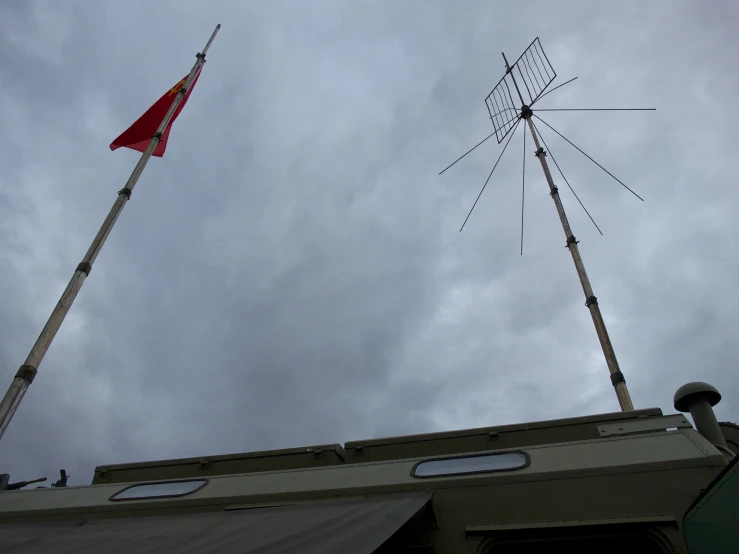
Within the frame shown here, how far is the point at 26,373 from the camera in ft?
21.5

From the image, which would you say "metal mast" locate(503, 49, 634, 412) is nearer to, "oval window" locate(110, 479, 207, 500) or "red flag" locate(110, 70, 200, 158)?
"oval window" locate(110, 479, 207, 500)

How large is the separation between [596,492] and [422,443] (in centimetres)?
197

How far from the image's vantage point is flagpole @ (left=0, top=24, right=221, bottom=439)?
6387mm

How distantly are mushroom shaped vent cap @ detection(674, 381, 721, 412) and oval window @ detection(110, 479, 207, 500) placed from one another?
4607 millimetres

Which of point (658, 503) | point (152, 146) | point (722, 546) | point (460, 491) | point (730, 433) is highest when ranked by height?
point (152, 146)

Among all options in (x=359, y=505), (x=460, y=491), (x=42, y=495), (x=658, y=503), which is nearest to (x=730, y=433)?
(x=658, y=503)

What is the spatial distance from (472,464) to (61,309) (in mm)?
5838

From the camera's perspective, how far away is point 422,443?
544cm

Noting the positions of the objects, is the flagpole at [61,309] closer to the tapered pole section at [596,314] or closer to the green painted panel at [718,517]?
the green painted panel at [718,517]

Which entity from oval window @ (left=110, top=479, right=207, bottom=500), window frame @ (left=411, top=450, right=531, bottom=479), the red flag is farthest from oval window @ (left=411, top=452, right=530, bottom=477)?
the red flag

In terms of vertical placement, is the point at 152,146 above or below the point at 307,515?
above

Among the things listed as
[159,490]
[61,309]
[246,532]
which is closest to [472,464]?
[246,532]

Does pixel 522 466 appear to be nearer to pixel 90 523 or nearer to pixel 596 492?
pixel 596 492

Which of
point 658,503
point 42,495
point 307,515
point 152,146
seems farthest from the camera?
point 152,146
